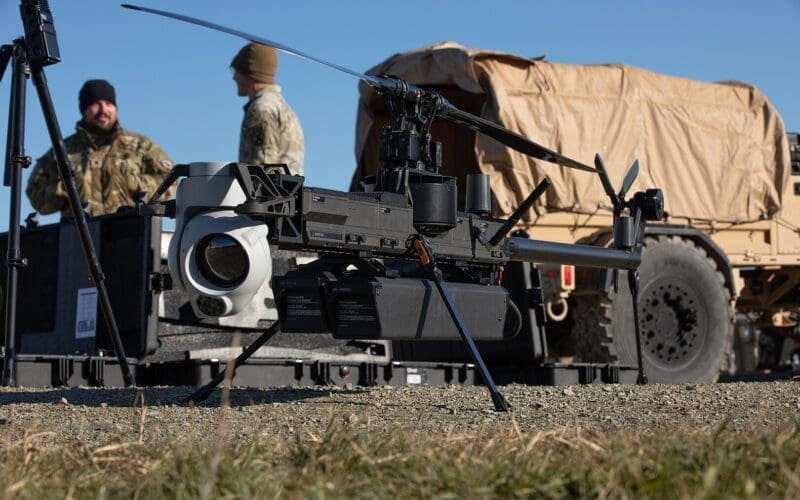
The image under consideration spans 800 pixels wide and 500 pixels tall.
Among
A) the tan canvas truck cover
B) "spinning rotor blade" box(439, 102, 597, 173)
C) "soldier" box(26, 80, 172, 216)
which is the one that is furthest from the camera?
the tan canvas truck cover

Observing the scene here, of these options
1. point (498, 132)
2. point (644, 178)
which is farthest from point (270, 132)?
point (644, 178)

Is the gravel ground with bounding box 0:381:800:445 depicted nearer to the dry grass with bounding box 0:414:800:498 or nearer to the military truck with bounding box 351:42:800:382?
the dry grass with bounding box 0:414:800:498

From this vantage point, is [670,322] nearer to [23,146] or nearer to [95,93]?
[95,93]

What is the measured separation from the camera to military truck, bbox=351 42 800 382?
412 inches

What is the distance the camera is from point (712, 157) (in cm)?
1219

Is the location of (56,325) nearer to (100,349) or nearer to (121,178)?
(100,349)

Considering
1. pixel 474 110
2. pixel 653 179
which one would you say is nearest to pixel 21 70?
pixel 474 110

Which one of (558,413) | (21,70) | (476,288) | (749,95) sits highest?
(749,95)

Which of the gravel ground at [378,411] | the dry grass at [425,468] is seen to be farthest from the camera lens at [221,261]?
the dry grass at [425,468]

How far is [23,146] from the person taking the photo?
7379 millimetres

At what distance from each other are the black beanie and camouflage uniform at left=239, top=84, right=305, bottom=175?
153 cm

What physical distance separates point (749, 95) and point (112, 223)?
22.8 ft

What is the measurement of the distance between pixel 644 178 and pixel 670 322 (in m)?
1.53

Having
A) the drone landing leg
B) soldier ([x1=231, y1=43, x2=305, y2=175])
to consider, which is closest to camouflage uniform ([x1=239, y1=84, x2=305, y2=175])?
soldier ([x1=231, y1=43, x2=305, y2=175])
